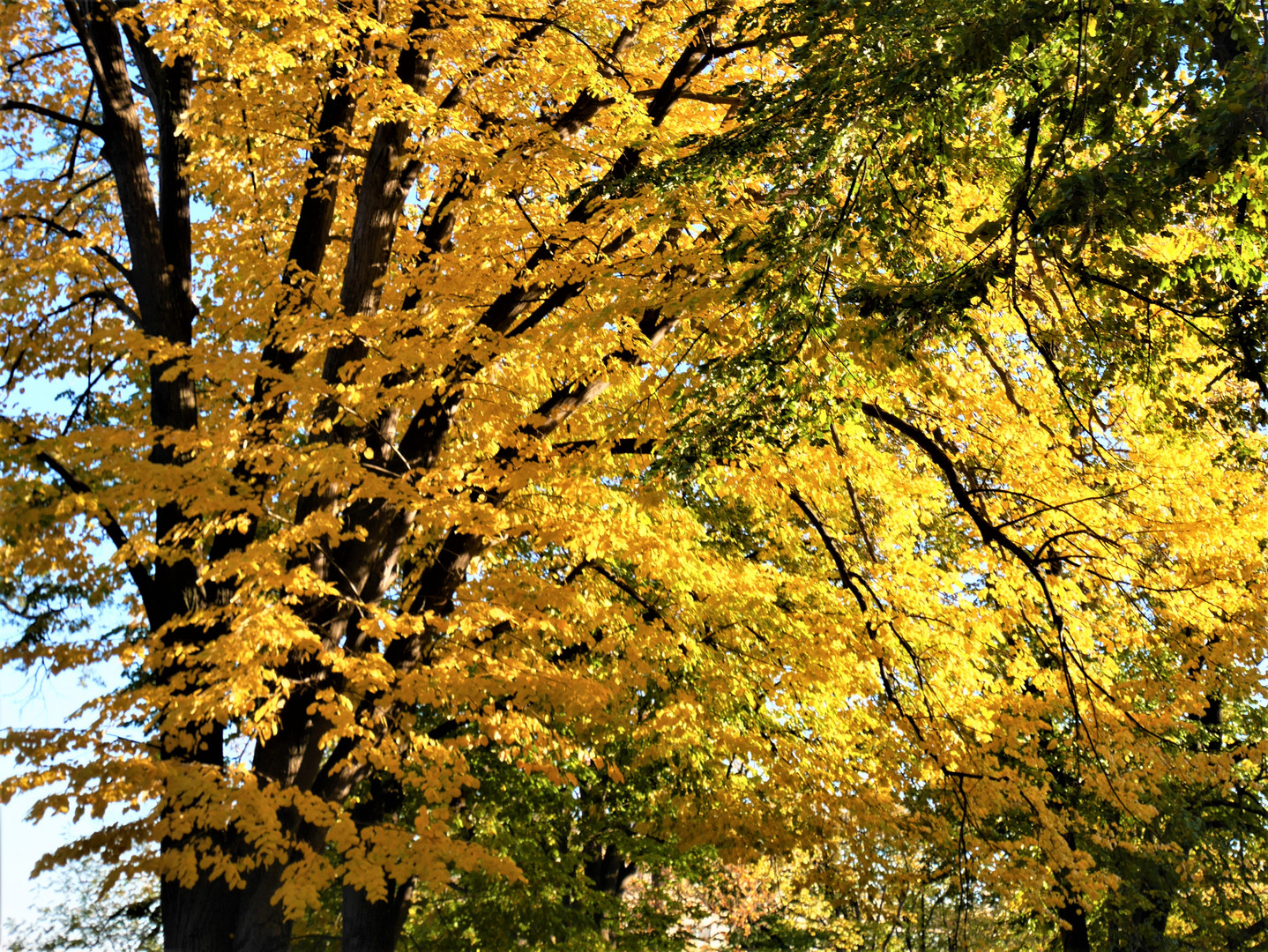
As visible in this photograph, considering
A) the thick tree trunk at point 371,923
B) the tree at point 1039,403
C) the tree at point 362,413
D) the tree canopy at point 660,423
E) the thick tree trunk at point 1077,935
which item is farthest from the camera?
the thick tree trunk at point 1077,935

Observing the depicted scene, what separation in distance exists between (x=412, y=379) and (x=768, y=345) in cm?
A: 324

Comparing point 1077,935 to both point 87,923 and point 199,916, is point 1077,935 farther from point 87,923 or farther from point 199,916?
point 87,923

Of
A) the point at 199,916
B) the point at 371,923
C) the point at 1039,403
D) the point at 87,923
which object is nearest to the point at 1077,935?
the point at 1039,403

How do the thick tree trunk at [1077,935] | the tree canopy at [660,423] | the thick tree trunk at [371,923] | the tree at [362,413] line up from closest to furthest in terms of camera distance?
the tree canopy at [660,423] → the tree at [362,413] → the thick tree trunk at [371,923] → the thick tree trunk at [1077,935]

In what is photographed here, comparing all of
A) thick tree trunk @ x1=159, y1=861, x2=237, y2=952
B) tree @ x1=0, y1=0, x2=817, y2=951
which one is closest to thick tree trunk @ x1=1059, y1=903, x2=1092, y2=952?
A: tree @ x1=0, y1=0, x2=817, y2=951

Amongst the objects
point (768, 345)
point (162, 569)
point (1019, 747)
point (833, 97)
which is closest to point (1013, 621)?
point (1019, 747)

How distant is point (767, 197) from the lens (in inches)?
208

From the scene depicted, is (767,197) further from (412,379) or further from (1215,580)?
(1215,580)

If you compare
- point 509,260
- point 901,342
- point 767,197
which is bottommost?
point 901,342

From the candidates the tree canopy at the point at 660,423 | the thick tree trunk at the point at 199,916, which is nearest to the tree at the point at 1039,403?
the tree canopy at the point at 660,423

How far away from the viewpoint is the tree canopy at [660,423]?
5.08m

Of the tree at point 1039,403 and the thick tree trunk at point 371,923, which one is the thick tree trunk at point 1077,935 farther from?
the thick tree trunk at point 371,923

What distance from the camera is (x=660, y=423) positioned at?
767 cm

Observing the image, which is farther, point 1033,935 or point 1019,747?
point 1033,935
